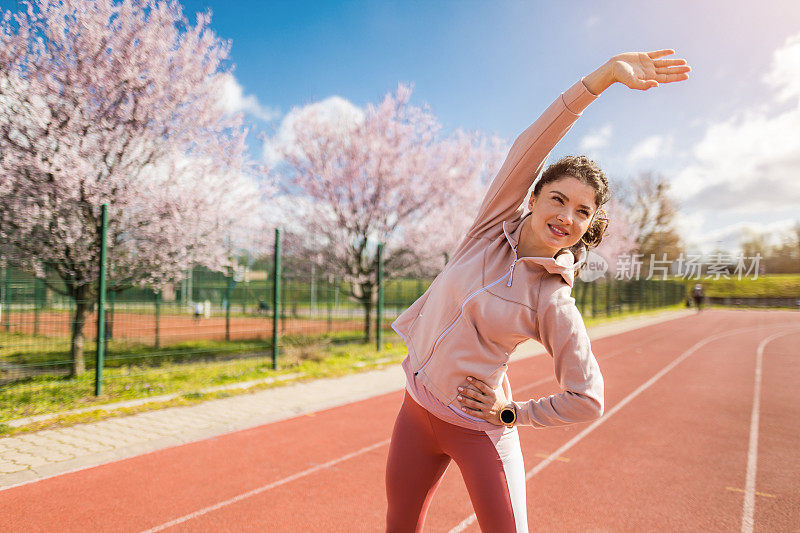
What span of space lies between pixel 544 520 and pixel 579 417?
2695mm

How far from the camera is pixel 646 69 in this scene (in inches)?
65.8

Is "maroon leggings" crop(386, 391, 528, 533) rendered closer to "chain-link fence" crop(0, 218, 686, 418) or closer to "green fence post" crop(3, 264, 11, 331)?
"chain-link fence" crop(0, 218, 686, 418)

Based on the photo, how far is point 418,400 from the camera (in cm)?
183

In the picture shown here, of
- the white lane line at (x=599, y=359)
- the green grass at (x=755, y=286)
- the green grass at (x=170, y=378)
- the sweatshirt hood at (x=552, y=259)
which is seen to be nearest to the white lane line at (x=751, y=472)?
the white lane line at (x=599, y=359)

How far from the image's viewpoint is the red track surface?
3666 mm

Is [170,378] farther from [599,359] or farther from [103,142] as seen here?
[599,359]

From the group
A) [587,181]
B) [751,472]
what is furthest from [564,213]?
[751,472]

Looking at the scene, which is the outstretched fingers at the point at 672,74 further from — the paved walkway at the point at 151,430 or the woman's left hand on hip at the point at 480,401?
the paved walkway at the point at 151,430

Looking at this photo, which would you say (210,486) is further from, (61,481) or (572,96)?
(572,96)

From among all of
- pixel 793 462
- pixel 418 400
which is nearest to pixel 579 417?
pixel 418 400

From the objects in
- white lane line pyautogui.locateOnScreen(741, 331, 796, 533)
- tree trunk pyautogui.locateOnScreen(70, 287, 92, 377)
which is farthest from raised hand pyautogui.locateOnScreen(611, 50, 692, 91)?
tree trunk pyautogui.locateOnScreen(70, 287, 92, 377)

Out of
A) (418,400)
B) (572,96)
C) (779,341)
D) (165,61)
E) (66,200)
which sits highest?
(165,61)

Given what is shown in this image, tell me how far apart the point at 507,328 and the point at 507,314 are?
46 mm

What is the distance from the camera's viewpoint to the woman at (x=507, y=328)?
157 cm
